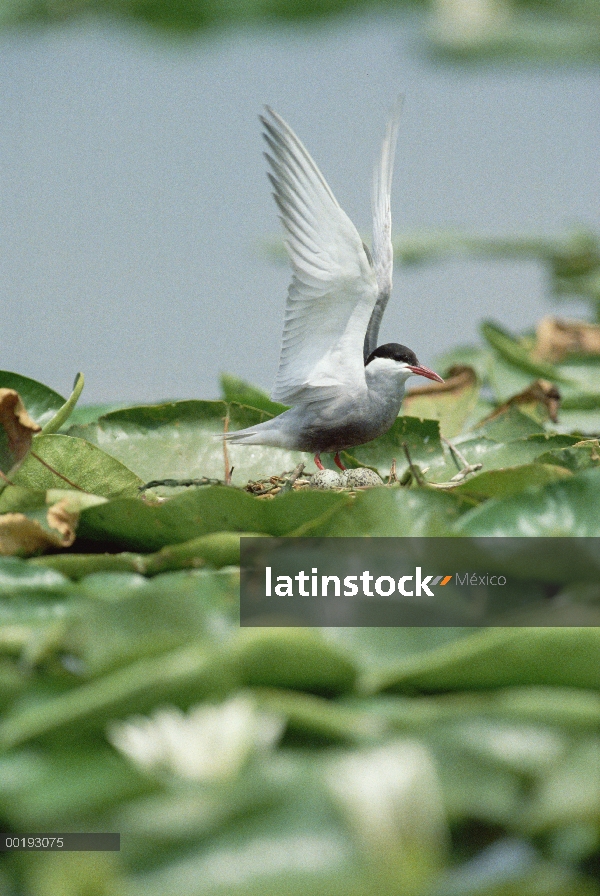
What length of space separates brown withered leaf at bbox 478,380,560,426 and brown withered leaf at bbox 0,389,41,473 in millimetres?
1401

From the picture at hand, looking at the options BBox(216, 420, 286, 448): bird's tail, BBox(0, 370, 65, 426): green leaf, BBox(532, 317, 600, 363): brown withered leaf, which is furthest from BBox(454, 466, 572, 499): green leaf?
BBox(532, 317, 600, 363): brown withered leaf

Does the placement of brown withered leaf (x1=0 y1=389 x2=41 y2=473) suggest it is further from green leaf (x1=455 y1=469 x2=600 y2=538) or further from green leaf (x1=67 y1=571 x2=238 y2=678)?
green leaf (x1=455 y1=469 x2=600 y2=538)

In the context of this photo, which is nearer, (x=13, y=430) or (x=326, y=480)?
(x=13, y=430)

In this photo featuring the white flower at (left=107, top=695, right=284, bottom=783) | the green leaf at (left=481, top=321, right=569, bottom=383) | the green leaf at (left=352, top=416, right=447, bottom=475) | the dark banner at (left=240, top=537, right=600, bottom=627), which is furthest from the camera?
the green leaf at (left=481, top=321, right=569, bottom=383)

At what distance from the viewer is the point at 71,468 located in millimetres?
1439

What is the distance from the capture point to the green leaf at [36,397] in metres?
1.78

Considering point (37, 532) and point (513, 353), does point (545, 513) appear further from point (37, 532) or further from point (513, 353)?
point (513, 353)

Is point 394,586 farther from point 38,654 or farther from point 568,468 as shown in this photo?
point 568,468

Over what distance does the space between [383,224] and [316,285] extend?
424mm

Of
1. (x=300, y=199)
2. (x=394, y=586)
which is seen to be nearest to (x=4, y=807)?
(x=394, y=586)

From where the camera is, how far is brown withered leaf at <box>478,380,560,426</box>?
95.4 inches

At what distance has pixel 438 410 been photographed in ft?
8.45

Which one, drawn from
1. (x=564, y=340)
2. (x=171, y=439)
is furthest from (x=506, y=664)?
(x=564, y=340)

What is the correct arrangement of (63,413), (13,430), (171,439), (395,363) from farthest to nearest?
(395,363) < (171,439) < (63,413) < (13,430)
